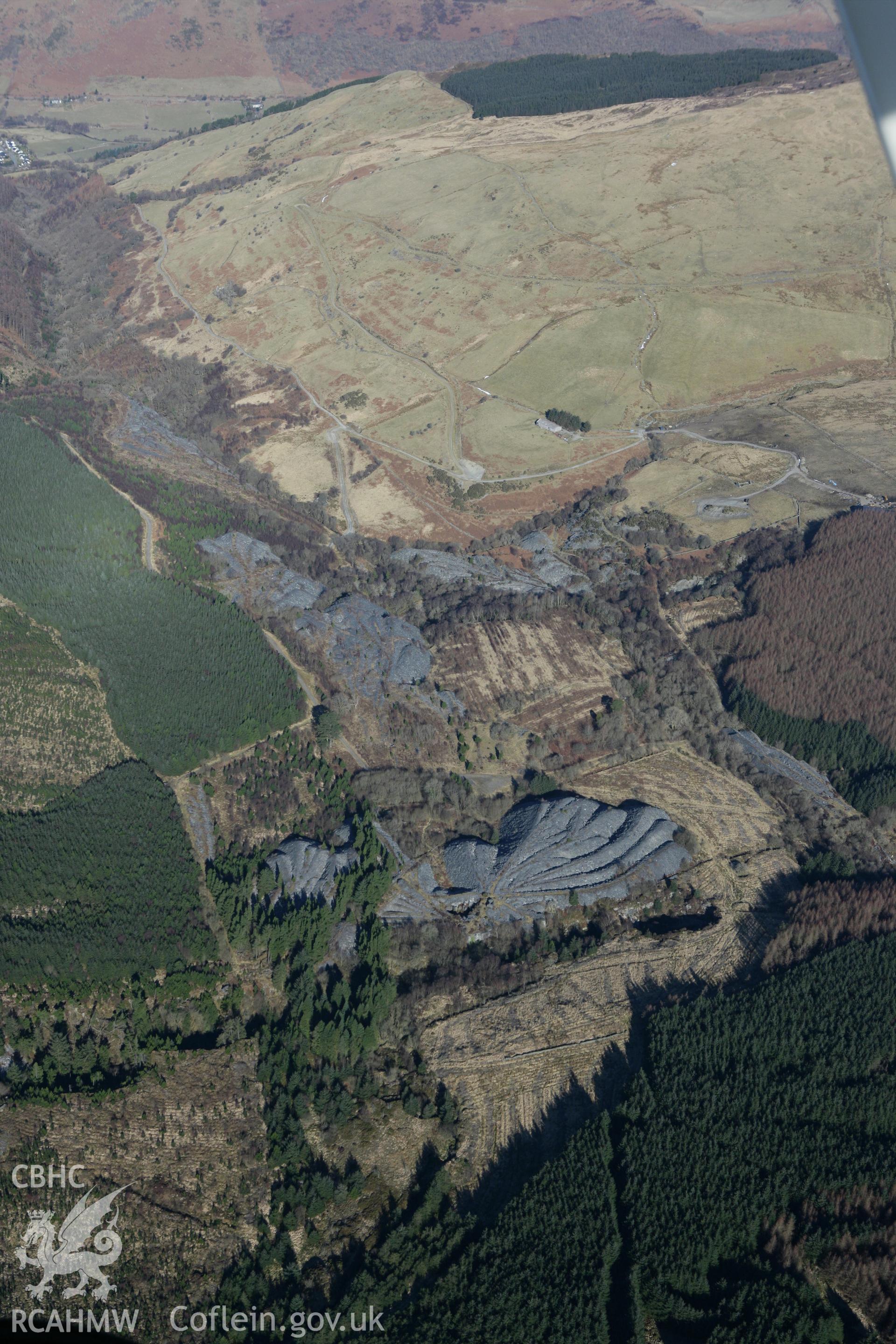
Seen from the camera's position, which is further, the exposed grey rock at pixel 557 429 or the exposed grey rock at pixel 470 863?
the exposed grey rock at pixel 557 429

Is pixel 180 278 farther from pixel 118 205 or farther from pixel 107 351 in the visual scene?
pixel 118 205

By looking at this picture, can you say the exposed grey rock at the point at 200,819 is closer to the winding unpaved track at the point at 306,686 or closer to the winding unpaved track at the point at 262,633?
the winding unpaved track at the point at 262,633

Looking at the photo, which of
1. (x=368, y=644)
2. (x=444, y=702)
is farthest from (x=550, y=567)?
(x=444, y=702)

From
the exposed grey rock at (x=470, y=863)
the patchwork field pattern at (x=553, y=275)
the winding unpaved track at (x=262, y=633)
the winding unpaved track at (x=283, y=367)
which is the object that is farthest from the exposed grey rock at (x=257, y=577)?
the exposed grey rock at (x=470, y=863)

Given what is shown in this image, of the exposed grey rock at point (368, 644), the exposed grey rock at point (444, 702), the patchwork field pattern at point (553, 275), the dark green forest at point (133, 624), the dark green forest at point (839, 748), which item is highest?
the patchwork field pattern at point (553, 275)

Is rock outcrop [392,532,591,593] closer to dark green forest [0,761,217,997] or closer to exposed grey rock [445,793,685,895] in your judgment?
exposed grey rock [445,793,685,895]

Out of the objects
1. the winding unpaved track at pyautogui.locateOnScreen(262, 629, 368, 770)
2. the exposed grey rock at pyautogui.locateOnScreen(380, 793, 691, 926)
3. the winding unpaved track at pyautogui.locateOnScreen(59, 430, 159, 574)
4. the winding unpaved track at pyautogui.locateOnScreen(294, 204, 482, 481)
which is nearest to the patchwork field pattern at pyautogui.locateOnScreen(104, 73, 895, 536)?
the winding unpaved track at pyautogui.locateOnScreen(294, 204, 482, 481)

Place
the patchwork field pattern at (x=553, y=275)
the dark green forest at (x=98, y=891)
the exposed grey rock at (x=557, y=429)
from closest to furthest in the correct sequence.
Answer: the dark green forest at (x=98, y=891)
the exposed grey rock at (x=557, y=429)
the patchwork field pattern at (x=553, y=275)

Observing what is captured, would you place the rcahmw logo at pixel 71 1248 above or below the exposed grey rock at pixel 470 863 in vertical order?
above
